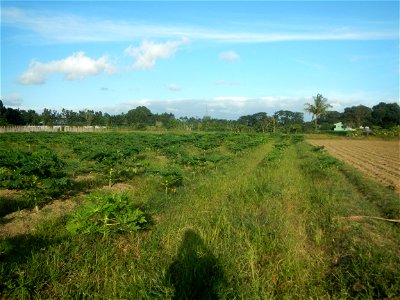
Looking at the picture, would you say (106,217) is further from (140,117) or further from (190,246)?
(140,117)

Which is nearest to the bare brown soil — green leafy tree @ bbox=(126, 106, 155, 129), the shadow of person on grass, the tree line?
the shadow of person on grass

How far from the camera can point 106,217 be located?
5.37m

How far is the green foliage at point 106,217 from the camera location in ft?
16.9

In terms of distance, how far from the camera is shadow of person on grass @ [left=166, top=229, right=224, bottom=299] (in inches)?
164

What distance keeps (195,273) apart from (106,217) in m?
1.74

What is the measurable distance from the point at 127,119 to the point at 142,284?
3975 inches

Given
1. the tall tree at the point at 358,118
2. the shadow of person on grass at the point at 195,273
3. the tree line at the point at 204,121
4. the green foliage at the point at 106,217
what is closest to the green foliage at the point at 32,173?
the green foliage at the point at 106,217

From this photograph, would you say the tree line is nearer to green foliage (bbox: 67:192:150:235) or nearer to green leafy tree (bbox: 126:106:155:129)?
green leafy tree (bbox: 126:106:155:129)

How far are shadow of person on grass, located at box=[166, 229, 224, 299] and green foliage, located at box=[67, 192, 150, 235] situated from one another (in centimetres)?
87

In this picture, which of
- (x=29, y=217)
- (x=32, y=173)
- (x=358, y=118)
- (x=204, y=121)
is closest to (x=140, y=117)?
(x=204, y=121)

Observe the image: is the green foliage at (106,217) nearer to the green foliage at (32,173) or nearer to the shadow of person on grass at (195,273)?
the shadow of person on grass at (195,273)

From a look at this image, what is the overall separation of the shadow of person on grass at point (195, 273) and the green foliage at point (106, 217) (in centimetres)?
87

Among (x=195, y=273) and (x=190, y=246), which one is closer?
(x=195, y=273)

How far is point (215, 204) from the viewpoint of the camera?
8.25 metres
